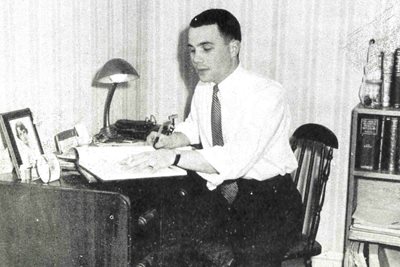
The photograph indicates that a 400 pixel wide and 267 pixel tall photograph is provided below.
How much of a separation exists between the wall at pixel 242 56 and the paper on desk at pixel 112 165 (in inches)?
16.9

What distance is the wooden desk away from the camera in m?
1.85

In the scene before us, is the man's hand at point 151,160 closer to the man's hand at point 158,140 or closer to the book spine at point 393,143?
the man's hand at point 158,140

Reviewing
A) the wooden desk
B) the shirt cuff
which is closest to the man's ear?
the shirt cuff

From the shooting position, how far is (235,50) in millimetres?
2492

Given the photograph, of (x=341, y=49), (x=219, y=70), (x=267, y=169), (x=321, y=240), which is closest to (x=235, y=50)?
(x=219, y=70)

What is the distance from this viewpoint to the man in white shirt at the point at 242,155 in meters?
2.20

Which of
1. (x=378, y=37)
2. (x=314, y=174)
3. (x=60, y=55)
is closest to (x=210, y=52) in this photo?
(x=60, y=55)

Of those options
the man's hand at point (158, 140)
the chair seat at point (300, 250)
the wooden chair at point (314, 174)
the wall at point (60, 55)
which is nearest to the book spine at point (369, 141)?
the wooden chair at point (314, 174)

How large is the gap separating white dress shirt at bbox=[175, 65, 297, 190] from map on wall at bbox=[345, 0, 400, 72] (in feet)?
3.34

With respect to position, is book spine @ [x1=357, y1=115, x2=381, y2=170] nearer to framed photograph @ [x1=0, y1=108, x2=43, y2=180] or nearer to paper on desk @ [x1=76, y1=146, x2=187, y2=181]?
paper on desk @ [x1=76, y1=146, x2=187, y2=181]

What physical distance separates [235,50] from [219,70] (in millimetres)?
127

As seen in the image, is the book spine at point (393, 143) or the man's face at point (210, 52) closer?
the man's face at point (210, 52)

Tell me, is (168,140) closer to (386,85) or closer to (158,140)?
(158,140)

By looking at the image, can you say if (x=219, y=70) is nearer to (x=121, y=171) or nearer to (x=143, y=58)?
(x=121, y=171)
